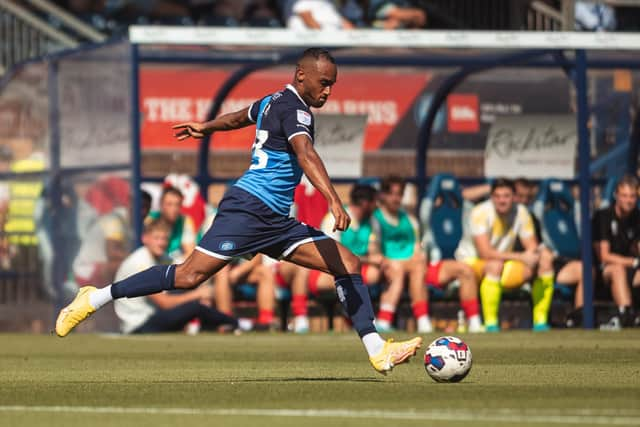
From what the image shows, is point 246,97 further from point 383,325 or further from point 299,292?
point 383,325

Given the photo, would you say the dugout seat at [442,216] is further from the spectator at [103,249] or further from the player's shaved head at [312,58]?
the player's shaved head at [312,58]

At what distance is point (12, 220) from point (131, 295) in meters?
9.08

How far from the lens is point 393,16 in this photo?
25156 mm

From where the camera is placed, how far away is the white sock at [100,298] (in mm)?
10414

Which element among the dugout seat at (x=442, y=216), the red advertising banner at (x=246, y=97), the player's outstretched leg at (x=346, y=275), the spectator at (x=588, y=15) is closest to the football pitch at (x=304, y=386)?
the player's outstretched leg at (x=346, y=275)

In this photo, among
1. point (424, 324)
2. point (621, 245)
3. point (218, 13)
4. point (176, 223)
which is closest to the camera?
point (424, 324)

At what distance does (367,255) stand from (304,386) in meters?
8.91

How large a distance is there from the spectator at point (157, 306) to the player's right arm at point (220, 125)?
639 centimetres

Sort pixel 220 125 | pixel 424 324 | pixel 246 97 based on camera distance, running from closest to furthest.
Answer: pixel 220 125, pixel 424 324, pixel 246 97

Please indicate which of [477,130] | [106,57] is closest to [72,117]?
[106,57]

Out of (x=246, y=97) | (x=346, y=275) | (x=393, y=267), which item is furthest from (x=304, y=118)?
(x=246, y=97)

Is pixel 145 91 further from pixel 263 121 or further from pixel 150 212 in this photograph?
pixel 263 121

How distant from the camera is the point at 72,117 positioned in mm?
18625

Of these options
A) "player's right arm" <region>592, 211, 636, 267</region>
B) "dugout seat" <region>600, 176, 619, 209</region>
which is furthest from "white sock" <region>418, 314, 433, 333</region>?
"dugout seat" <region>600, 176, 619, 209</region>
